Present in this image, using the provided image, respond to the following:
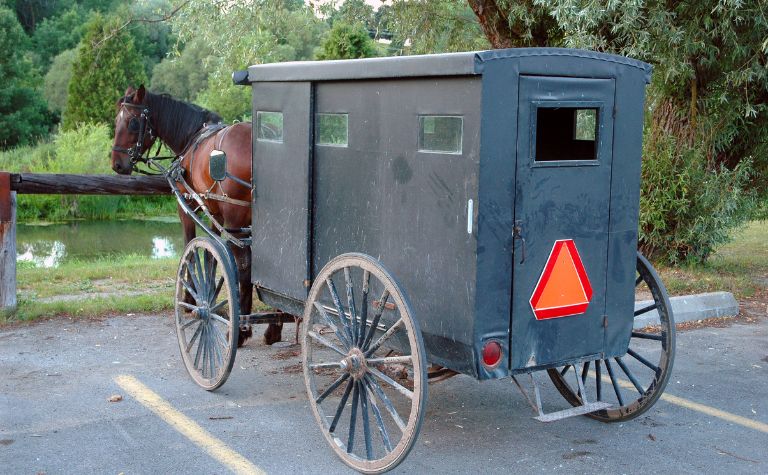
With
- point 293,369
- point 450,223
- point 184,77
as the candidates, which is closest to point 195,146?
point 293,369

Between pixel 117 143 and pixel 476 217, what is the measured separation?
5.48 metres

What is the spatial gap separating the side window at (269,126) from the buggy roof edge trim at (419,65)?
0.87 ft

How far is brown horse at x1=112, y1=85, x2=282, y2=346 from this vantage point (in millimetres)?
7418

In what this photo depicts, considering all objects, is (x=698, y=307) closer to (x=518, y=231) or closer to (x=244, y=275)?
(x=244, y=275)

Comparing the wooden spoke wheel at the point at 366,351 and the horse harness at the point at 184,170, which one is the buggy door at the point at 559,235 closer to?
the wooden spoke wheel at the point at 366,351

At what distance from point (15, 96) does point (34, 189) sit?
103ft

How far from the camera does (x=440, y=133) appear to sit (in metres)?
4.64

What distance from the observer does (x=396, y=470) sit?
4934 millimetres

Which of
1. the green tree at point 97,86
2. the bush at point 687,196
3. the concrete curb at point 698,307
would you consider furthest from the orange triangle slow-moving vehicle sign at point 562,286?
the green tree at point 97,86

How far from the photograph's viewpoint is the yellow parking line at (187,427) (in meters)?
4.96

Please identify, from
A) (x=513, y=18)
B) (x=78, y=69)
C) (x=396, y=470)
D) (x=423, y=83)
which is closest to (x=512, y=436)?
(x=396, y=470)

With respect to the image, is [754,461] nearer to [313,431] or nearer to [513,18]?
[313,431]

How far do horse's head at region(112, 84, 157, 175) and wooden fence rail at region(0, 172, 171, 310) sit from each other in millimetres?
294

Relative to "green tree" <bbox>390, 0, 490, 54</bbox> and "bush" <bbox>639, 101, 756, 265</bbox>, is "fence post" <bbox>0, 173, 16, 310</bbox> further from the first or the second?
"bush" <bbox>639, 101, 756, 265</bbox>
